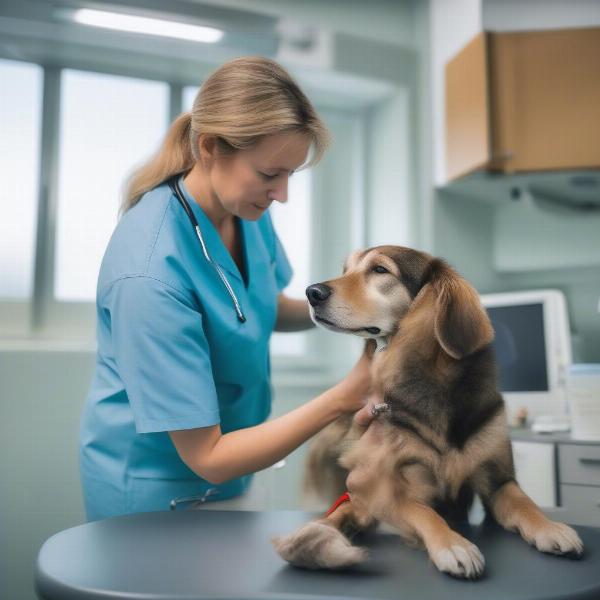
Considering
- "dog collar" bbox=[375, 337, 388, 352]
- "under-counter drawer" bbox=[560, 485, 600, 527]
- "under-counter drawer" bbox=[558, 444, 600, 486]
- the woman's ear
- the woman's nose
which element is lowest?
"under-counter drawer" bbox=[560, 485, 600, 527]

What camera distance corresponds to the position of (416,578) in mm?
631

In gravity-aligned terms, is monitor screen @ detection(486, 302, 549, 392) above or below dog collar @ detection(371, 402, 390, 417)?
above

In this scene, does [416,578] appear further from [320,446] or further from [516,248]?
[516,248]

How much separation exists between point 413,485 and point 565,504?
101 cm

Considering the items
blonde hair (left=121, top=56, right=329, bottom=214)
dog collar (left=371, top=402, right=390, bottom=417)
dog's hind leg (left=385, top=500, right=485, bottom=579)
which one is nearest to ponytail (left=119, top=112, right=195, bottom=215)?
blonde hair (left=121, top=56, right=329, bottom=214)

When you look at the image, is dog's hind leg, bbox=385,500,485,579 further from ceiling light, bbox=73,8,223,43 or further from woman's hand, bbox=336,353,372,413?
ceiling light, bbox=73,8,223,43

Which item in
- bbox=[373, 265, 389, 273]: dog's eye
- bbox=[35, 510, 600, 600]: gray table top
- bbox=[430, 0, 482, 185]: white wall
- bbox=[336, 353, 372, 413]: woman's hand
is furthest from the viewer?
bbox=[430, 0, 482, 185]: white wall

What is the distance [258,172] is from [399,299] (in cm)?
32

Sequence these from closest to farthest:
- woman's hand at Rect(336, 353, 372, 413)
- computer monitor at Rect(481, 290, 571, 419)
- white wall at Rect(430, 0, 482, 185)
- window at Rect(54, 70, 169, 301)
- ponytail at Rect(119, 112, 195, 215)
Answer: woman's hand at Rect(336, 353, 372, 413) → ponytail at Rect(119, 112, 195, 215) → computer monitor at Rect(481, 290, 571, 419) → window at Rect(54, 70, 169, 301) → white wall at Rect(430, 0, 482, 185)

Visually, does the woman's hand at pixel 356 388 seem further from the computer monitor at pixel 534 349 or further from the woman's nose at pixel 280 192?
the computer monitor at pixel 534 349

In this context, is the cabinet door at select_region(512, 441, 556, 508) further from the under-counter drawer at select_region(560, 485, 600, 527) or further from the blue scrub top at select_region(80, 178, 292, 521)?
the blue scrub top at select_region(80, 178, 292, 521)

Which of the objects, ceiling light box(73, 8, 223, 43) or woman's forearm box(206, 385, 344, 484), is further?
ceiling light box(73, 8, 223, 43)

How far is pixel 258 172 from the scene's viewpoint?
107 cm

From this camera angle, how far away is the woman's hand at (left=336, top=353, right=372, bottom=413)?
91 centimetres
